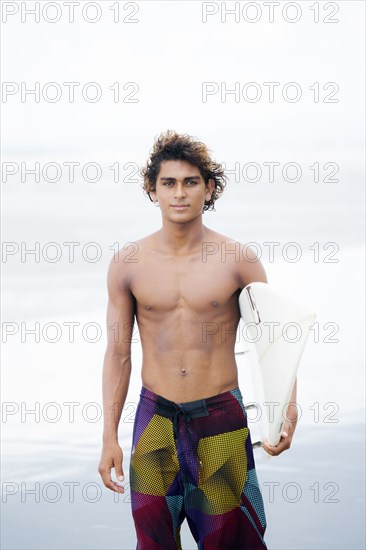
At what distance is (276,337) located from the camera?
201 inches

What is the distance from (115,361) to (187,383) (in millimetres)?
329

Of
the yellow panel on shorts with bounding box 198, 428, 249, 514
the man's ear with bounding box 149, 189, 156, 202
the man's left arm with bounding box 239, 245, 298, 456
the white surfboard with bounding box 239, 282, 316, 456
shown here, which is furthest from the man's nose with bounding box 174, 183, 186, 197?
the yellow panel on shorts with bounding box 198, 428, 249, 514

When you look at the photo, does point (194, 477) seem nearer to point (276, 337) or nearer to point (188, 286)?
point (276, 337)

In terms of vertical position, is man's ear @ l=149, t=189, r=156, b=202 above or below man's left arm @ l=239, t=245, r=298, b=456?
above

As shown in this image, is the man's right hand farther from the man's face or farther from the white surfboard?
the man's face

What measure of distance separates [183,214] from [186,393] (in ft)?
2.22

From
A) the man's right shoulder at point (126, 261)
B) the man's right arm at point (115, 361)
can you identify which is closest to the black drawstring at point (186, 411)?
the man's right arm at point (115, 361)

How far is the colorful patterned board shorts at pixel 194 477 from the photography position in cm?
505

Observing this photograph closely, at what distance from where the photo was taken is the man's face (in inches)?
199

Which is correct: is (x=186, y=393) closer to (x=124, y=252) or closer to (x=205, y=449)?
(x=205, y=449)

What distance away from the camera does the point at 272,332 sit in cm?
511

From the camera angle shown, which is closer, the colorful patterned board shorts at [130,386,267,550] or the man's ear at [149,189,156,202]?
the colorful patterned board shorts at [130,386,267,550]

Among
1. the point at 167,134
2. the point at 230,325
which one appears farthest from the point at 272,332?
the point at 167,134

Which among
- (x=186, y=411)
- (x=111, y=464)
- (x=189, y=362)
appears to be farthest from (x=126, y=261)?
(x=111, y=464)
